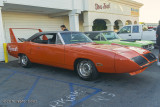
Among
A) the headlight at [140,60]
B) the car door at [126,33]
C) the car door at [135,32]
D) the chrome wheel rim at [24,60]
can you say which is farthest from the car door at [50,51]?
the car door at [135,32]

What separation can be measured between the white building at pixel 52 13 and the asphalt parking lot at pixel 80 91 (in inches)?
175

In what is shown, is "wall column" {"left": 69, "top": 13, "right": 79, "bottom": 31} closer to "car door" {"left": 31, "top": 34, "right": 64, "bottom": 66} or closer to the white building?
the white building

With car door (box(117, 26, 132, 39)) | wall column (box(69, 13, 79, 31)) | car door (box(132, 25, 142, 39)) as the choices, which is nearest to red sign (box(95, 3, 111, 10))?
wall column (box(69, 13, 79, 31))

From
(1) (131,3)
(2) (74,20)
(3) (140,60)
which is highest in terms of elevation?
(1) (131,3)

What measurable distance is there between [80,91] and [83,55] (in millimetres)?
1041

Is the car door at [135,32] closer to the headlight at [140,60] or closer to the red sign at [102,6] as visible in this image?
the red sign at [102,6]

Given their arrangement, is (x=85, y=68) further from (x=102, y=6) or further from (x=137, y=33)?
(x=102, y=6)

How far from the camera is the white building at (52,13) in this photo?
366 inches

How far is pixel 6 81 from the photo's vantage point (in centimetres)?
489

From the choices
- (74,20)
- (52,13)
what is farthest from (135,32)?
(52,13)

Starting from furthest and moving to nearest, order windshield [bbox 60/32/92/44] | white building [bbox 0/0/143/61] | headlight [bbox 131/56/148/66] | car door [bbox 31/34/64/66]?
white building [bbox 0/0/143/61] → windshield [bbox 60/32/92/44] → car door [bbox 31/34/64/66] → headlight [bbox 131/56/148/66]

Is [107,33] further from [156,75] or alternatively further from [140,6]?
[140,6]

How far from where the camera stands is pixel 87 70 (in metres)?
4.54

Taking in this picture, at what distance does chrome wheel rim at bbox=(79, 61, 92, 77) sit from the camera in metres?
4.45
